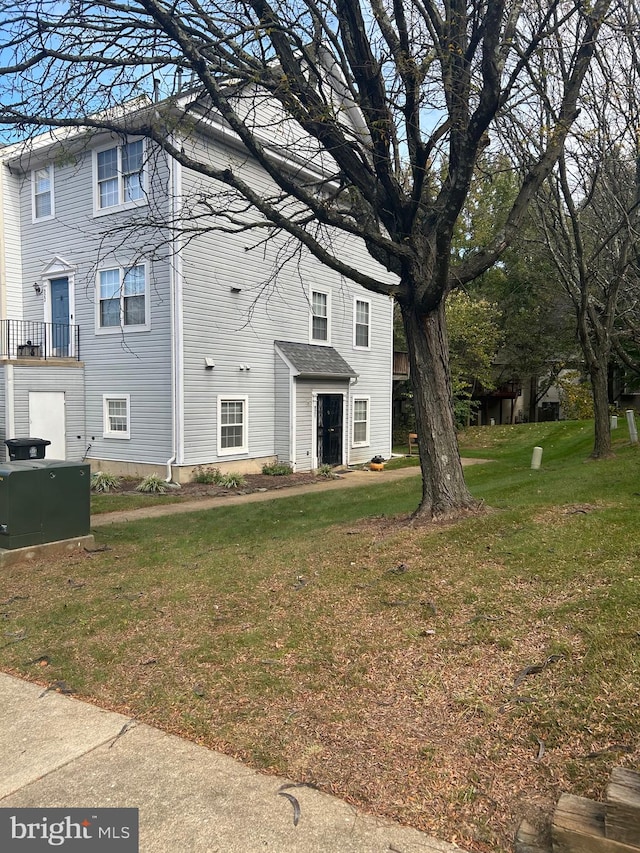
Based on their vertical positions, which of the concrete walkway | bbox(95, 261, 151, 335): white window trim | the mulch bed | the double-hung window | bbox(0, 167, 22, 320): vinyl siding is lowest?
the concrete walkway

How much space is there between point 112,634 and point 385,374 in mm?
17845

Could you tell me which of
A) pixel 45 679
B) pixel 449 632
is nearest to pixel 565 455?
pixel 449 632

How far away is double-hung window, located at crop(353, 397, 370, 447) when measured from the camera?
19953 millimetres

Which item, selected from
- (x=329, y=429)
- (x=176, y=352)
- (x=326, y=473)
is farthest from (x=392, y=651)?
(x=329, y=429)

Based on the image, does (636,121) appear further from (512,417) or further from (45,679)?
(512,417)

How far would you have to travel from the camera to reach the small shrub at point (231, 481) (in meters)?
14.4

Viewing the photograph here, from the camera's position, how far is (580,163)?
39.7 feet

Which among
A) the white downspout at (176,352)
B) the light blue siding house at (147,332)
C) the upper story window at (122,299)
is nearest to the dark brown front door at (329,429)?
the light blue siding house at (147,332)

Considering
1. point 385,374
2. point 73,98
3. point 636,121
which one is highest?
point 636,121

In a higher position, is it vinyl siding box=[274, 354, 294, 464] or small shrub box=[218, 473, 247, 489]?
vinyl siding box=[274, 354, 294, 464]

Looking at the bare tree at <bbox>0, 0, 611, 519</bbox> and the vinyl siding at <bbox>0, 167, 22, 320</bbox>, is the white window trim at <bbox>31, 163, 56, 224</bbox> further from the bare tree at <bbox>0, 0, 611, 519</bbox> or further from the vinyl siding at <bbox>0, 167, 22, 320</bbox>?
the bare tree at <bbox>0, 0, 611, 519</bbox>

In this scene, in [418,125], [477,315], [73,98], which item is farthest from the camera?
[477,315]

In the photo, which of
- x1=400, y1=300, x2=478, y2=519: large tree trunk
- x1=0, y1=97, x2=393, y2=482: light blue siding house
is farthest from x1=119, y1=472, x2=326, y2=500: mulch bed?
x1=400, y1=300, x2=478, y2=519: large tree trunk

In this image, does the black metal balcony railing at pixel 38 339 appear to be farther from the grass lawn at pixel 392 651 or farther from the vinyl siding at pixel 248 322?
the grass lawn at pixel 392 651
